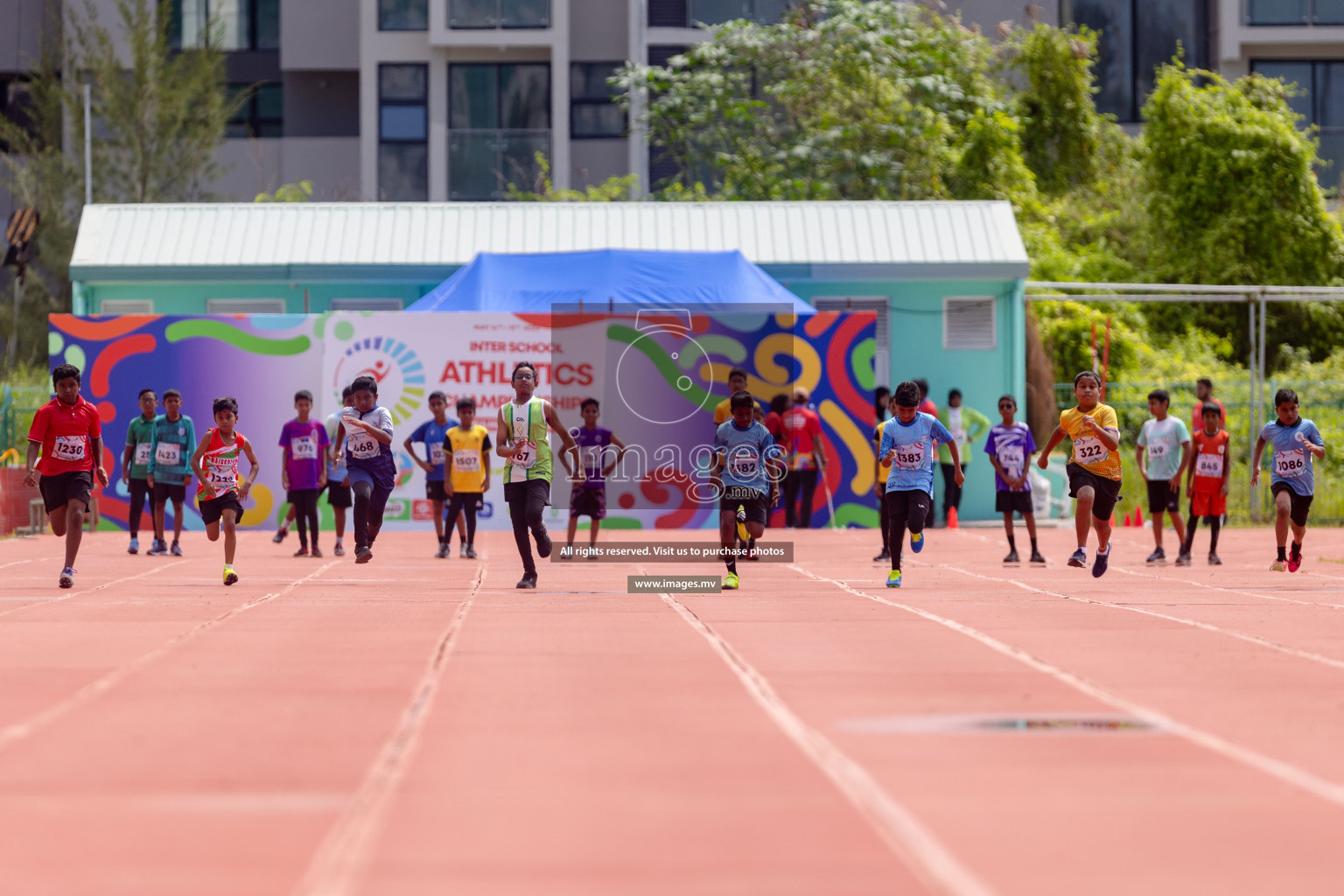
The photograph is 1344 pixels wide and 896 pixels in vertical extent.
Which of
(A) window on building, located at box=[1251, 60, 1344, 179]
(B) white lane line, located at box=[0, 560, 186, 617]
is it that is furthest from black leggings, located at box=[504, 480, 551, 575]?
(A) window on building, located at box=[1251, 60, 1344, 179]

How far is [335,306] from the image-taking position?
1037 inches

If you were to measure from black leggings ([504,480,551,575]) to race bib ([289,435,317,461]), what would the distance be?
497cm

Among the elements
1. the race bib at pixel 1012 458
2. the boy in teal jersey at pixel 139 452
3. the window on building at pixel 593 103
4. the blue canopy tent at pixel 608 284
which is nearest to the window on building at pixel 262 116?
the window on building at pixel 593 103

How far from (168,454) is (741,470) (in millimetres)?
7842

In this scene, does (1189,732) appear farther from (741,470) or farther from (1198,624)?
(741,470)

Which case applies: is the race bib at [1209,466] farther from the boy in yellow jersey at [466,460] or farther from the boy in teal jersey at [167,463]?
the boy in teal jersey at [167,463]

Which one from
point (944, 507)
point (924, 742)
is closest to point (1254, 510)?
point (944, 507)

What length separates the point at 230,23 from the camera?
4147 centimetres

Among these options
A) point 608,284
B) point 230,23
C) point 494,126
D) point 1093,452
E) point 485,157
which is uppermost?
point 230,23

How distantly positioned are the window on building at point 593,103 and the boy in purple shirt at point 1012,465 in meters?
24.0

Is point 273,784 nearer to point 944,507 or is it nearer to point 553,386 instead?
point 553,386

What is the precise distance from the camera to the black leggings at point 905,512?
572 inches

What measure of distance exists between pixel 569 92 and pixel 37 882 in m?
36.6

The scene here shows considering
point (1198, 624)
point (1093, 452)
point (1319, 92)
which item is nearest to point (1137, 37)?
point (1319, 92)
